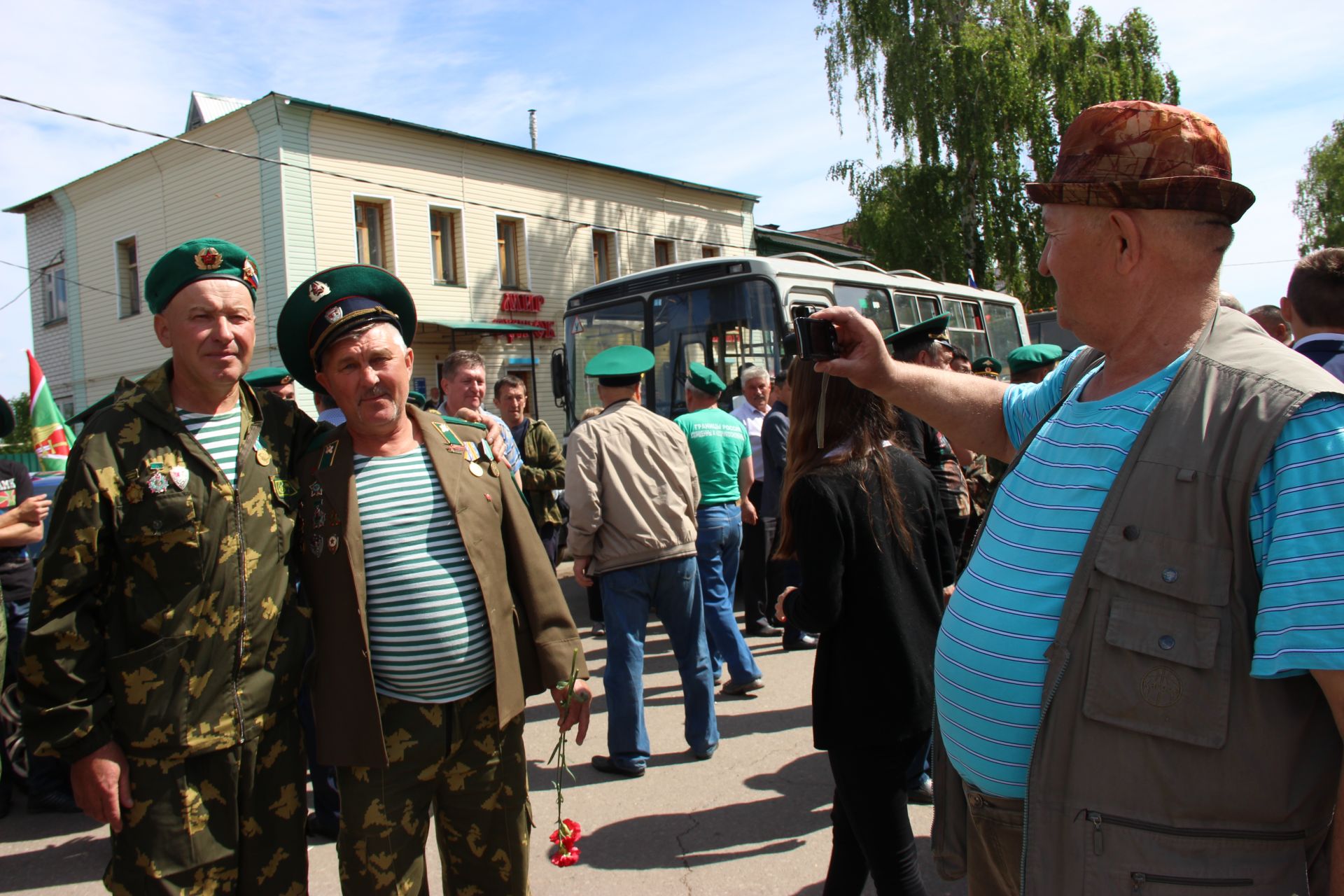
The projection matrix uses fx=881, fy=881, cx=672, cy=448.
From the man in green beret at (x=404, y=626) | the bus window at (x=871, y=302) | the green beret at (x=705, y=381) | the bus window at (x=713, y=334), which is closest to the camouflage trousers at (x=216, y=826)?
the man in green beret at (x=404, y=626)

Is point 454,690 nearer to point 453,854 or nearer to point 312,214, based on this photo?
point 453,854

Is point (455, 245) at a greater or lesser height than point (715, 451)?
greater

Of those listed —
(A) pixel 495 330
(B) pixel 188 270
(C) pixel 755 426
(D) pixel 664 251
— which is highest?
(D) pixel 664 251

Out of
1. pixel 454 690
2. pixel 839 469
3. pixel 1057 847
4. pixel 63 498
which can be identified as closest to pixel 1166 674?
pixel 1057 847

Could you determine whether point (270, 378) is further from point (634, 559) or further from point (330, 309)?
point (330, 309)

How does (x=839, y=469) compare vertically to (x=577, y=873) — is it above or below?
above

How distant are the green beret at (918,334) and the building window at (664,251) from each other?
21270mm

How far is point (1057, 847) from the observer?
145 cm

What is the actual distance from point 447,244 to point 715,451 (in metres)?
16.2

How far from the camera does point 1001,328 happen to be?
1371 centimetres

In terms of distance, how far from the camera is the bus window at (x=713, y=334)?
8.79 metres

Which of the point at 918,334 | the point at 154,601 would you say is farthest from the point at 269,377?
the point at 918,334

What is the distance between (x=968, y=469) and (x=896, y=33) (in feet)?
63.7

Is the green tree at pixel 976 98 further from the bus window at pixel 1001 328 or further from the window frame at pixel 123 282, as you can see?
the window frame at pixel 123 282
